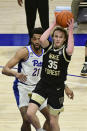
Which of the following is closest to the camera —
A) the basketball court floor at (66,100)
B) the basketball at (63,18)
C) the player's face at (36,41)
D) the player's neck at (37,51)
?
the basketball at (63,18)

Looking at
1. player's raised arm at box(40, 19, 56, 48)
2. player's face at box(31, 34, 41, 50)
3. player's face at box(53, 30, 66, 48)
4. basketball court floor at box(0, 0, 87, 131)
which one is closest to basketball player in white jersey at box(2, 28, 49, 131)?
player's face at box(31, 34, 41, 50)

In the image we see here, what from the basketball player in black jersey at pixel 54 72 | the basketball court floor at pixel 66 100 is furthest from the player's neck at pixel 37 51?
the basketball court floor at pixel 66 100

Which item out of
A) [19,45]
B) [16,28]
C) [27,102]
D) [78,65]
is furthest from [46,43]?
[16,28]

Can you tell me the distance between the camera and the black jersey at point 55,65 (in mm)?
4160

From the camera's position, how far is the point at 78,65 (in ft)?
24.0

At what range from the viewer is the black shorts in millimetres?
4178

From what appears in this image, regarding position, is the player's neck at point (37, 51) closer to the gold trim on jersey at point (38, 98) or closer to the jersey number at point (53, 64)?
the jersey number at point (53, 64)

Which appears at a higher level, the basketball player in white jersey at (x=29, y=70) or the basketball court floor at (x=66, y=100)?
the basketball player in white jersey at (x=29, y=70)

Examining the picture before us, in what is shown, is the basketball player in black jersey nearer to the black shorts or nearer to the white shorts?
the black shorts

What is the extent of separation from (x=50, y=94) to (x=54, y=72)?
A: 24 cm

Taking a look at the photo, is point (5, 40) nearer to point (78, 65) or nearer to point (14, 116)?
point (78, 65)

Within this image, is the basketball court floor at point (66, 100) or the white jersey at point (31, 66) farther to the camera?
the basketball court floor at point (66, 100)

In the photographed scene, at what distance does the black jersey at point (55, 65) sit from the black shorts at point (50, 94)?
58mm

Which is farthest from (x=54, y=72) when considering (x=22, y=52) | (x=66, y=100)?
(x=66, y=100)
